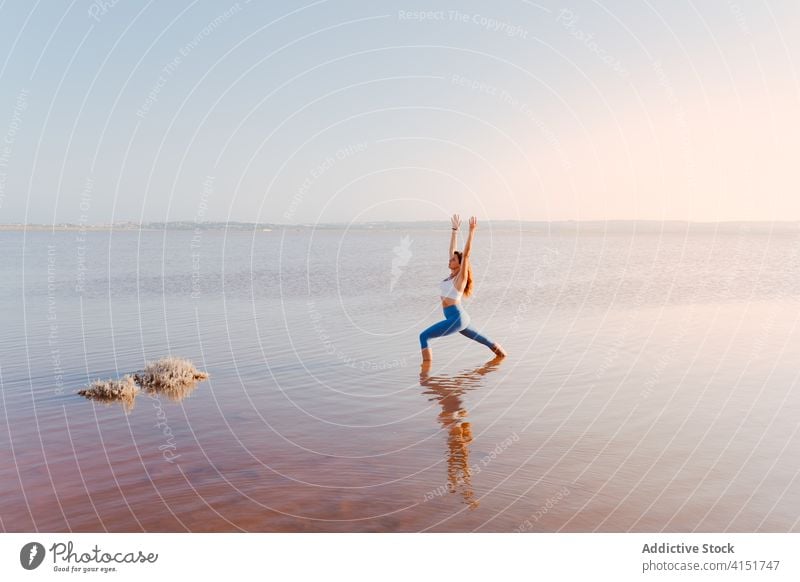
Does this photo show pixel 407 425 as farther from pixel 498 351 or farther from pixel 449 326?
pixel 498 351

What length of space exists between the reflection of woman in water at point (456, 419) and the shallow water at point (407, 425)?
45 mm

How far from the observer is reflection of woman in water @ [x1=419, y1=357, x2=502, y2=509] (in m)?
7.74

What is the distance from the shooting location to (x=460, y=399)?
11.5m

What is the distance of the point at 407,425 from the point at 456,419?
2.60 feet

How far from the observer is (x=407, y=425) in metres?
10.0

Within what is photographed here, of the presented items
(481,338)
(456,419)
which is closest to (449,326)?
(481,338)

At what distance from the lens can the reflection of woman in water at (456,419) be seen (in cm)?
774

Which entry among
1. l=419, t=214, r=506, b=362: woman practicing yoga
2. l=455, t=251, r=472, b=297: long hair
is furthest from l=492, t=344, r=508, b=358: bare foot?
l=455, t=251, r=472, b=297: long hair

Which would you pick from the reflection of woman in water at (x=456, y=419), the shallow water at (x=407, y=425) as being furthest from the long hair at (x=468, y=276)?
the reflection of woman in water at (x=456, y=419)

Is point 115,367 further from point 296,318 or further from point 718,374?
point 718,374

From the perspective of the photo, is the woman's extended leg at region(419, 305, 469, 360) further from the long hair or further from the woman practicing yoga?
the long hair

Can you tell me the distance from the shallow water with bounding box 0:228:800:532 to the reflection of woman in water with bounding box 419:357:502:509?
45 millimetres

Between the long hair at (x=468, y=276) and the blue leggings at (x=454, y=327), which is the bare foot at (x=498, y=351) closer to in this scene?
the blue leggings at (x=454, y=327)

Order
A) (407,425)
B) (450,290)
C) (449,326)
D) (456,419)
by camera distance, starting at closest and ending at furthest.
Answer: (407,425), (456,419), (449,326), (450,290)
